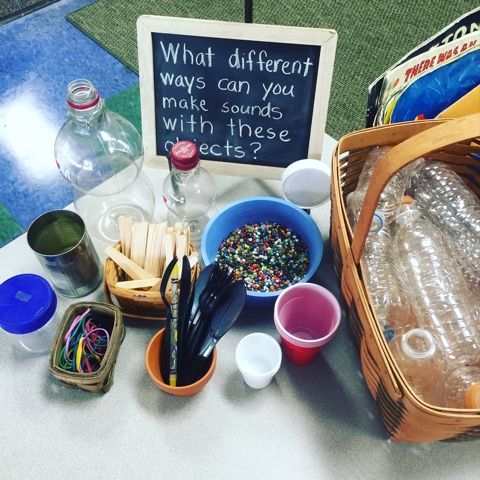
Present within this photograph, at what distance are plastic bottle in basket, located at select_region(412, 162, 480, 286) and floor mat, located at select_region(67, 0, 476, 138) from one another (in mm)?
1002

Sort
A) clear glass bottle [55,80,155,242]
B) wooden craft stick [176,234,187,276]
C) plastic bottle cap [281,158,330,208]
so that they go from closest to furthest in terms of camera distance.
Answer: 1. wooden craft stick [176,234,187,276]
2. plastic bottle cap [281,158,330,208]
3. clear glass bottle [55,80,155,242]

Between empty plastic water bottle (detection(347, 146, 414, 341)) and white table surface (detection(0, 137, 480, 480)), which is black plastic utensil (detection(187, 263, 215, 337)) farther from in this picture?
empty plastic water bottle (detection(347, 146, 414, 341))

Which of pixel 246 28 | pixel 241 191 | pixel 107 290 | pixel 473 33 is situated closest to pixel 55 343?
pixel 107 290

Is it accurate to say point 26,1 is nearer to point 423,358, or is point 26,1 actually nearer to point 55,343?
point 55,343

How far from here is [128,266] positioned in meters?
0.82

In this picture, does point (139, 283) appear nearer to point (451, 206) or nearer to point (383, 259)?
point (383, 259)

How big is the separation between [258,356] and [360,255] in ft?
0.81

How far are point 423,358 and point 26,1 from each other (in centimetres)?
225

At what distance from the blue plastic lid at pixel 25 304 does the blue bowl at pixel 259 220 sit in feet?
0.83

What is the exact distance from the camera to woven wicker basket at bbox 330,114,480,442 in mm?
602

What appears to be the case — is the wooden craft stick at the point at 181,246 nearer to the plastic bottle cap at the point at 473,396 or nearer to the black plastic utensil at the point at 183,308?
the black plastic utensil at the point at 183,308

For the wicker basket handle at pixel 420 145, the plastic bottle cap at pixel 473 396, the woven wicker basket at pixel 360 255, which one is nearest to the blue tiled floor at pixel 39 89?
the woven wicker basket at pixel 360 255

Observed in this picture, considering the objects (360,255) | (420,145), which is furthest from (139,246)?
(420,145)

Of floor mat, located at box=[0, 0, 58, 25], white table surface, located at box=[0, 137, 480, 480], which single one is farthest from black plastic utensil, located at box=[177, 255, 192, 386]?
floor mat, located at box=[0, 0, 58, 25]
